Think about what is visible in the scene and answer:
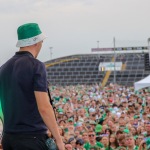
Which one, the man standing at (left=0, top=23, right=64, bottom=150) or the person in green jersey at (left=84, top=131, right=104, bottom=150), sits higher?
the man standing at (left=0, top=23, right=64, bottom=150)

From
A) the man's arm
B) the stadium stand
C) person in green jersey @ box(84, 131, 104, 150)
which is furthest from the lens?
the stadium stand

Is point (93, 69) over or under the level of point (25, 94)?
under

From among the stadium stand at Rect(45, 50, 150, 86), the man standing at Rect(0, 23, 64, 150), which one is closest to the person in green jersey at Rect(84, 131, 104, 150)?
the man standing at Rect(0, 23, 64, 150)

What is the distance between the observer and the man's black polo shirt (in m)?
3.74

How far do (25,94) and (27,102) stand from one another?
5cm

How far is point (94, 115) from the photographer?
16.9 meters

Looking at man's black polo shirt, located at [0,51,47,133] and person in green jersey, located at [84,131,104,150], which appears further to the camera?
person in green jersey, located at [84,131,104,150]

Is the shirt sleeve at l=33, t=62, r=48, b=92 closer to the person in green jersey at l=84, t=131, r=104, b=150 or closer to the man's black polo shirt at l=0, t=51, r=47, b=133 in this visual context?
the man's black polo shirt at l=0, t=51, r=47, b=133

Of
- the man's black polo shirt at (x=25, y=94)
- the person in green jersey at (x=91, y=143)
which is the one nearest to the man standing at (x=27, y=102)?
the man's black polo shirt at (x=25, y=94)

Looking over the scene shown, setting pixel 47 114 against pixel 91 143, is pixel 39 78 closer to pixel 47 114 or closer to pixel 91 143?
pixel 47 114

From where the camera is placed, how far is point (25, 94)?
12.3ft

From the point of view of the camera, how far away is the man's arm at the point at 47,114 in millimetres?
3693

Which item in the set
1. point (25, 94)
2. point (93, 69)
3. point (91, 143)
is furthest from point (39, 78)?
point (93, 69)

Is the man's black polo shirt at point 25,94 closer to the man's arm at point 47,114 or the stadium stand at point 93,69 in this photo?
the man's arm at point 47,114
